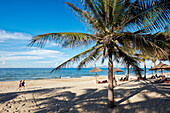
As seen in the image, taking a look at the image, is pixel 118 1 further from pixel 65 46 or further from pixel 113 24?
pixel 65 46

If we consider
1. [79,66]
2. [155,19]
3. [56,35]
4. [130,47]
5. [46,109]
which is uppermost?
[155,19]

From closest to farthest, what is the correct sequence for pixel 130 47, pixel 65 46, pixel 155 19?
pixel 155 19
pixel 130 47
pixel 65 46

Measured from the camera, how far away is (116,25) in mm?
4820

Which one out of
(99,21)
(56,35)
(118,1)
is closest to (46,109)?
(56,35)

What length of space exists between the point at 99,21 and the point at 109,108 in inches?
156

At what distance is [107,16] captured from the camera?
14.9ft

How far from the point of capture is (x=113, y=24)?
179 inches

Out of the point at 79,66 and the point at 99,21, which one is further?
the point at 79,66

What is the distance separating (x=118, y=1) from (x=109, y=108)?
4.66 m

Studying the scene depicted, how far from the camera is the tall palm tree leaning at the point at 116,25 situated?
139 inches

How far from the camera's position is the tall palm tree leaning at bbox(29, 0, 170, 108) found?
11.6 ft

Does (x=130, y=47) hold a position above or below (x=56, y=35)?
below

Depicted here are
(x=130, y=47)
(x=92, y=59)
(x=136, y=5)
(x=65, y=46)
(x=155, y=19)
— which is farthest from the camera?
(x=92, y=59)

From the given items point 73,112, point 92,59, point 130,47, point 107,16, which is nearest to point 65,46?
point 92,59
